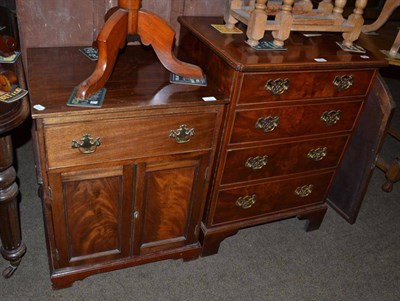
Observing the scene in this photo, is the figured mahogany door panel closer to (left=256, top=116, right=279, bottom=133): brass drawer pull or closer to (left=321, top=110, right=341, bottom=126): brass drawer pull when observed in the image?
(left=256, top=116, right=279, bottom=133): brass drawer pull

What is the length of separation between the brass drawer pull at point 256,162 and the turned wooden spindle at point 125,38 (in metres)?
0.45

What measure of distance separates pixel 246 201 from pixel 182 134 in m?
0.58

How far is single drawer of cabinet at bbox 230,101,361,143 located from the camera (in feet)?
5.63

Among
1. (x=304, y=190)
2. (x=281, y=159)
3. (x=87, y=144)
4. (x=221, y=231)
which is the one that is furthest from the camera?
(x=304, y=190)

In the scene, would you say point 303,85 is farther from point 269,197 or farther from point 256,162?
point 269,197

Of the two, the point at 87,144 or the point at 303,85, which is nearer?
the point at 87,144

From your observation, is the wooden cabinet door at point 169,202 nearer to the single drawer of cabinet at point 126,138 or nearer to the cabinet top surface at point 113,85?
the single drawer of cabinet at point 126,138

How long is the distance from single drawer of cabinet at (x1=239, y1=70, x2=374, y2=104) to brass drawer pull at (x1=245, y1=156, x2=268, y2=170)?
296 millimetres

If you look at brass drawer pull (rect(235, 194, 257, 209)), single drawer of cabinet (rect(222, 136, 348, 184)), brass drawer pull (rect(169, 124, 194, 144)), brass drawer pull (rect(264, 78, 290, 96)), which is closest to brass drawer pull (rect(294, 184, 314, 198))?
single drawer of cabinet (rect(222, 136, 348, 184))

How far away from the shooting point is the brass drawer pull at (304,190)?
6.95 feet

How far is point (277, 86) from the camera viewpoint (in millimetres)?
1660

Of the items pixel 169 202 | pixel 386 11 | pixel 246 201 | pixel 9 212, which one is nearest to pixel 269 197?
pixel 246 201

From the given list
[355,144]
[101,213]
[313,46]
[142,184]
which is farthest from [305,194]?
[101,213]

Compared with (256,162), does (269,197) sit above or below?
below
